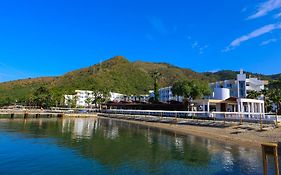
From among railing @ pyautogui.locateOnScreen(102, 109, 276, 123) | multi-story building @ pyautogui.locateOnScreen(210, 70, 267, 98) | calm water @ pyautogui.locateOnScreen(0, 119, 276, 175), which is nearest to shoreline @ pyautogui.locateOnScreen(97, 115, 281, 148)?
railing @ pyautogui.locateOnScreen(102, 109, 276, 123)

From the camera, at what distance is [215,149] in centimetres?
2742

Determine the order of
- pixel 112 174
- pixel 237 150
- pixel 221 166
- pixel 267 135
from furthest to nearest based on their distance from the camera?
pixel 267 135 < pixel 237 150 < pixel 221 166 < pixel 112 174

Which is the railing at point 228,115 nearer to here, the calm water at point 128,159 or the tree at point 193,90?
the calm water at point 128,159

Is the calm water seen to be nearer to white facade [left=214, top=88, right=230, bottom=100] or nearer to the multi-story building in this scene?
white facade [left=214, top=88, right=230, bottom=100]

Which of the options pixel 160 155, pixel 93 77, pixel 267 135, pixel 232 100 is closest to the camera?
pixel 160 155

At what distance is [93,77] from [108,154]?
174 metres

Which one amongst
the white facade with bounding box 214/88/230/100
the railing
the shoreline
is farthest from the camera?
the white facade with bounding box 214/88/230/100

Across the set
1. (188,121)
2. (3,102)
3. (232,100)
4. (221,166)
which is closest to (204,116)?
(188,121)

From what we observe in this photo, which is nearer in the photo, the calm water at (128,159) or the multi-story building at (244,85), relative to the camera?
the calm water at (128,159)

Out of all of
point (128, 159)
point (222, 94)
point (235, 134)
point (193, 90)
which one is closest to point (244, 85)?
point (193, 90)

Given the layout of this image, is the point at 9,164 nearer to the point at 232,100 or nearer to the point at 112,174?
the point at 112,174

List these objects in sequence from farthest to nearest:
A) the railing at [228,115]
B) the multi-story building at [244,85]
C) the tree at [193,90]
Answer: the multi-story building at [244,85]
the tree at [193,90]
the railing at [228,115]

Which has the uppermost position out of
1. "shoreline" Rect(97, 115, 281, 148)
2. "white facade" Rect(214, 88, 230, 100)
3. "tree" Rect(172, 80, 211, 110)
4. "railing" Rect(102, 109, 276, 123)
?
"tree" Rect(172, 80, 211, 110)

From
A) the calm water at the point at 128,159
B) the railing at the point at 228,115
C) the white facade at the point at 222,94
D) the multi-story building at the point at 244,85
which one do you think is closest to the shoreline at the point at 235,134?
the railing at the point at 228,115
